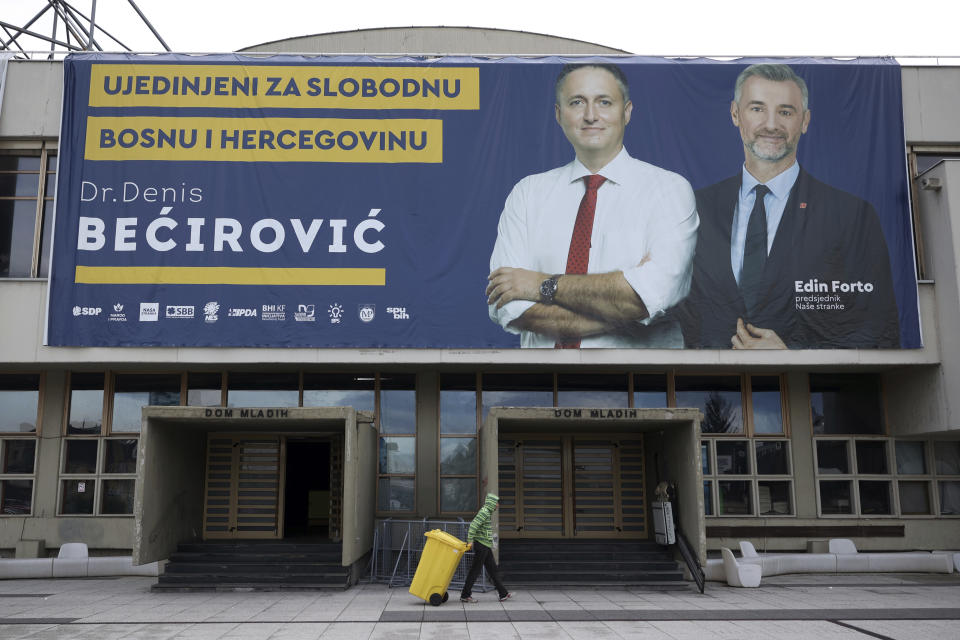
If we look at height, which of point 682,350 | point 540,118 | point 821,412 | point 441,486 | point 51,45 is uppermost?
point 51,45

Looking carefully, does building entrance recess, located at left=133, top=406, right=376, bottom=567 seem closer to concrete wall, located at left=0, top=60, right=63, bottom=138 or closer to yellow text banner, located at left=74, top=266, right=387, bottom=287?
yellow text banner, located at left=74, top=266, right=387, bottom=287

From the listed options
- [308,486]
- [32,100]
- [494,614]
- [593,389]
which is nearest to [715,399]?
[593,389]

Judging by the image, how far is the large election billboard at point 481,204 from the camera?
60.8ft

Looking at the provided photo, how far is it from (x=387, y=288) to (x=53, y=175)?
8.32 metres

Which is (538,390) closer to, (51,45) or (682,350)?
(682,350)

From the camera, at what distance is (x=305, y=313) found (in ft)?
60.6

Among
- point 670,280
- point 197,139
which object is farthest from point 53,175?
point 670,280

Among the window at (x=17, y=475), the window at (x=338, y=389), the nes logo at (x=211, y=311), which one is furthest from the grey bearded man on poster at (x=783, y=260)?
the window at (x=17, y=475)

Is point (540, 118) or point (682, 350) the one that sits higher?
point (540, 118)

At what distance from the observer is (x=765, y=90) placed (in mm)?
19688

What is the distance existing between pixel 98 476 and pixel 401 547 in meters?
7.26

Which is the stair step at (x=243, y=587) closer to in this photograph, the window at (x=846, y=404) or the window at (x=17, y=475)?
the window at (x=17, y=475)

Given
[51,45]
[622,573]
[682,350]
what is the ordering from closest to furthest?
[622,573] → [682,350] → [51,45]

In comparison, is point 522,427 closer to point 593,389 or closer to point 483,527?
point 593,389
